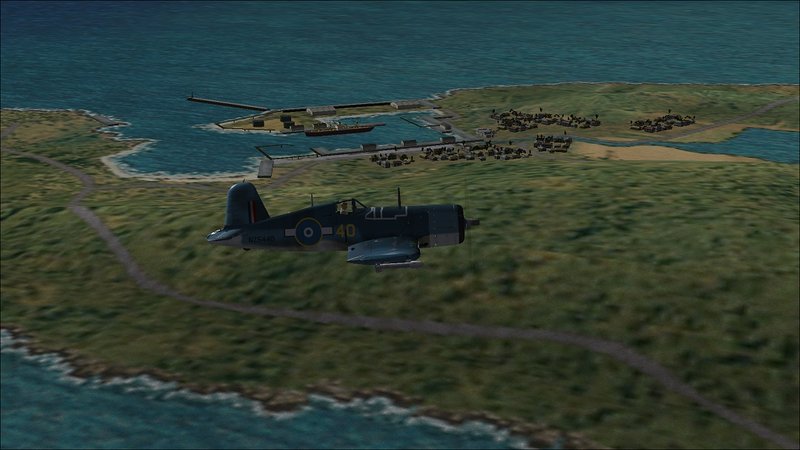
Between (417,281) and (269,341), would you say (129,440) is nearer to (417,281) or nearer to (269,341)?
(269,341)

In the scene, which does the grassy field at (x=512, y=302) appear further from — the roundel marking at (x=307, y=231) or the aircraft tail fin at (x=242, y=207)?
the aircraft tail fin at (x=242, y=207)

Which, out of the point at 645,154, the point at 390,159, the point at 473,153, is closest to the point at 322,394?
the point at 390,159

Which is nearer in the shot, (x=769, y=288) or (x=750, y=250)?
(x=769, y=288)

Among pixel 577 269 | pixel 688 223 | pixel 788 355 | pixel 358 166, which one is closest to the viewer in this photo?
pixel 788 355

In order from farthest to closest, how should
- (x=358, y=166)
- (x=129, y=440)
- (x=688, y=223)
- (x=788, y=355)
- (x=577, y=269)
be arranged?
(x=358, y=166)
(x=688, y=223)
(x=577, y=269)
(x=788, y=355)
(x=129, y=440)

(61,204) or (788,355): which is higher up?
(61,204)

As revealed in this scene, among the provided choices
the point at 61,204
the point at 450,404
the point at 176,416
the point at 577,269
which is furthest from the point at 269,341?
the point at 61,204

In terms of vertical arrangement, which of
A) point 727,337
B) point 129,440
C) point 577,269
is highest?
point 577,269
